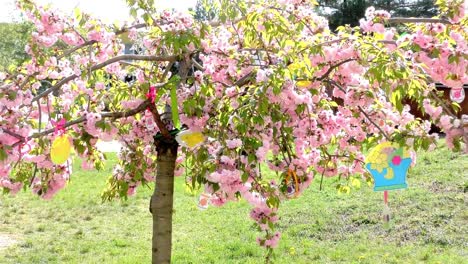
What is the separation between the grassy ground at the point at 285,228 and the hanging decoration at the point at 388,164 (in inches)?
95.8

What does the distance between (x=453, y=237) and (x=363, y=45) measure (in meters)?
3.68

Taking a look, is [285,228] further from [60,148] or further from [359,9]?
[359,9]

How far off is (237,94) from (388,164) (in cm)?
80

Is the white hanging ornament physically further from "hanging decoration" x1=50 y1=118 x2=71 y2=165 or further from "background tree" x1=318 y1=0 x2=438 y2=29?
"background tree" x1=318 y1=0 x2=438 y2=29

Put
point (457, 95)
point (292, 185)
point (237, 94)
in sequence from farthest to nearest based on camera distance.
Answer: point (292, 185)
point (457, 95)
point (237, 94)

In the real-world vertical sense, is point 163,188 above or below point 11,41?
below

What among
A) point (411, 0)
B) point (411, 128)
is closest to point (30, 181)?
point (411, 128)

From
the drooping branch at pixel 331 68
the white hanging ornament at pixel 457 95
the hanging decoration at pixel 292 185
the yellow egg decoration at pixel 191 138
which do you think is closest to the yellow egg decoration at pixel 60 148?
the yellow egg decoration at pixel 191 138

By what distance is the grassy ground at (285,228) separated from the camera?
5.45 metres

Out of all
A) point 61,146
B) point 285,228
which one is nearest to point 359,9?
point 285,228

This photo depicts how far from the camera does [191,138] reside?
→ 272cm

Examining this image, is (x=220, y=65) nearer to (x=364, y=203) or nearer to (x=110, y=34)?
(x=110, y=34)

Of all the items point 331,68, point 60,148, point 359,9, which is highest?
point 359,9

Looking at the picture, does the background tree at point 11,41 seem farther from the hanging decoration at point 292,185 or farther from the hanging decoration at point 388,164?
the hanging decoration at point 388,164
